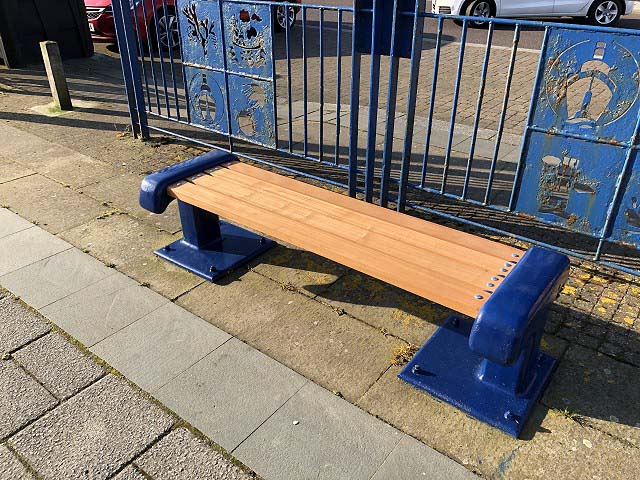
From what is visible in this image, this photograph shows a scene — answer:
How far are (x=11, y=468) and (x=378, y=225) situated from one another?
2.22m

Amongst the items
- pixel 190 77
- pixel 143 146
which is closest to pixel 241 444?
pixel 190 77

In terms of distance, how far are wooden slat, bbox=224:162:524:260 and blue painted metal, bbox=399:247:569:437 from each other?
11.0 inches

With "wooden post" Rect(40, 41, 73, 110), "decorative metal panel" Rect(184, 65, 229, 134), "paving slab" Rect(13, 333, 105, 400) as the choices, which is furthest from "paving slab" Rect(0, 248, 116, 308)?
"wooden post" Rect(40, 41, 73, 110)

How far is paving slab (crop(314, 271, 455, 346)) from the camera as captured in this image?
10.9 feet

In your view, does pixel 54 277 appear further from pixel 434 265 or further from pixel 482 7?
pixel 482 7

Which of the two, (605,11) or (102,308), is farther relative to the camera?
(605,11)

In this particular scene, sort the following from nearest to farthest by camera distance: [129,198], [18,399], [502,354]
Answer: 1. [502,354]
2. [18,399]
3. [129,198]

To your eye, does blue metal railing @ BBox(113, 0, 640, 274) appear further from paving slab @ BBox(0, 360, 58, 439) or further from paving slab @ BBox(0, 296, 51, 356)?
paving slab @ BBox(0, 360, 58, 439)

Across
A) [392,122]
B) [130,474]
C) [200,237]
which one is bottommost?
[130,474]

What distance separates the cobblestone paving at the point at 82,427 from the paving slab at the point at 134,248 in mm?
796

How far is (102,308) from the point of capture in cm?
347

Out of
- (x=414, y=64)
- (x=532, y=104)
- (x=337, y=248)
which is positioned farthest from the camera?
(x=414, y=64)

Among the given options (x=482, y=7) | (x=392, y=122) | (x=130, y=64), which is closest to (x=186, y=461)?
(x=392, y=122)

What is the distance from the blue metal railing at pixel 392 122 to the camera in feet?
11.6
